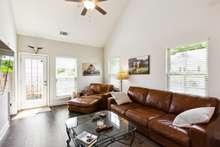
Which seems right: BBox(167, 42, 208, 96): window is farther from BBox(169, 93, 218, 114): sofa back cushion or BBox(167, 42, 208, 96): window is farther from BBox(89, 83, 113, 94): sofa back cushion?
BBox(89, 83, 113, 94): sofa back cushion

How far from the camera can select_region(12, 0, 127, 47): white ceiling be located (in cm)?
399

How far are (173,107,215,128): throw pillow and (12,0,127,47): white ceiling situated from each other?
4022 millimetres

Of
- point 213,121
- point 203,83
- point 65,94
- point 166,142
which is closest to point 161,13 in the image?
point 203,83

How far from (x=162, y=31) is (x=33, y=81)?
15.8 feet

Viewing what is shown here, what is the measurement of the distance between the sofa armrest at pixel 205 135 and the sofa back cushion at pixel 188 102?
0.57 metres

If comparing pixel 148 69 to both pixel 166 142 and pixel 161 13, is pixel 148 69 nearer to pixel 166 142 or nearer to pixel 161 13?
pixel 161 13

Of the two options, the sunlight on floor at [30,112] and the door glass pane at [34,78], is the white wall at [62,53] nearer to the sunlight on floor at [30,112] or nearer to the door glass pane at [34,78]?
the door glass pane at [34,78]

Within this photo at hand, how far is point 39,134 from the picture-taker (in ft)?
9.72

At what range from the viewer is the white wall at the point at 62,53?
4888 mm

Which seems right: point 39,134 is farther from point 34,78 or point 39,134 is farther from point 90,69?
point 90,69

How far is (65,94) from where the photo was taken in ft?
18.8

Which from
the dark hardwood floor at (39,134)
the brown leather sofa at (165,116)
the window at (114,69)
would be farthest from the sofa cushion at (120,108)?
the window at (114,69)

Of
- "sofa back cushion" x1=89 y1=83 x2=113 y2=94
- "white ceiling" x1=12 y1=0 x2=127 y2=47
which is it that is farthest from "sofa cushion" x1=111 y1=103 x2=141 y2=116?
"white ceiling" x1=12 y1=0 x2=127 y2=47

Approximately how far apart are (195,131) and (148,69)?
2.59m
